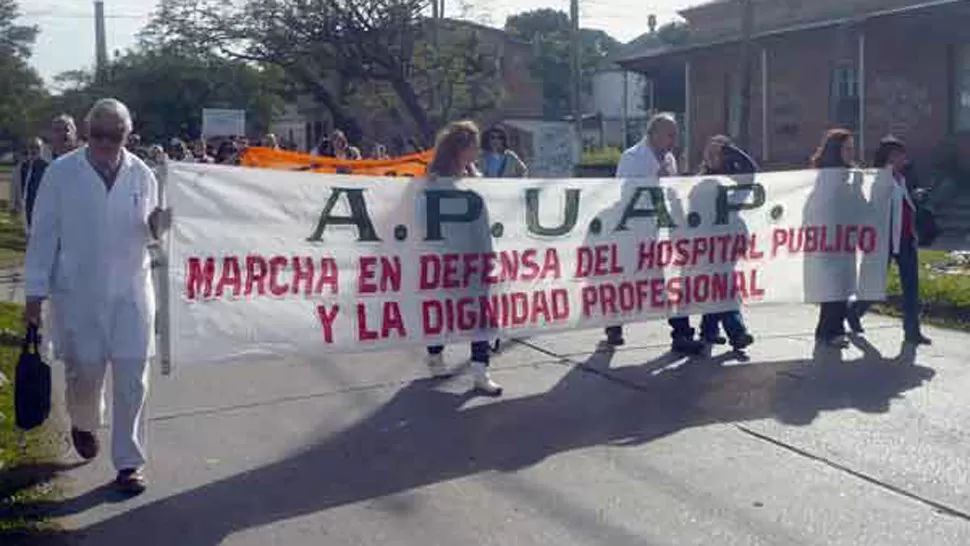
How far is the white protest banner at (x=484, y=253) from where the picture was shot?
6.83 meters

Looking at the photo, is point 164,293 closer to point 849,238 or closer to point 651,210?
point 651,210

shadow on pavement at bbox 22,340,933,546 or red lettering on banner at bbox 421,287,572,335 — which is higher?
red lettering on banner at bbox 421,287,572,335

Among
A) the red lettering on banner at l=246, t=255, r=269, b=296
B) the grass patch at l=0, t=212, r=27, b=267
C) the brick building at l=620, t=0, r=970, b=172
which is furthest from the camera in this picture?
the brick building at l=620, t=0, r=970, b=172

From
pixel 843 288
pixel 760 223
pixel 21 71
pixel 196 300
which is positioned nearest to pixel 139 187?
pixel 196 300

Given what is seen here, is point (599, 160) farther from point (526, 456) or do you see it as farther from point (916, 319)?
point (526, 456)

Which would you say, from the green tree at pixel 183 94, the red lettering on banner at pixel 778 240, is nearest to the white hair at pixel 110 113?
the red lettering on banner at pixel 778 240

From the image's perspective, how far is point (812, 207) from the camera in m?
9.98

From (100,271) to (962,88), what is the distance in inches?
1037

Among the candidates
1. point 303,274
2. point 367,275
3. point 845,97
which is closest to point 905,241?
point 367,275

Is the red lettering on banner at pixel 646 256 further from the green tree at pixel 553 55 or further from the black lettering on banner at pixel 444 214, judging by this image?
the green tree at pixel 553 55

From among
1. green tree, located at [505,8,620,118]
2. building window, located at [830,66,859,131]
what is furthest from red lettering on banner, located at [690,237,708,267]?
green tree, located at [505,8,620,118]

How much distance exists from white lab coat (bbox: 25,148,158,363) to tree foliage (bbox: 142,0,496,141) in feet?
89.5

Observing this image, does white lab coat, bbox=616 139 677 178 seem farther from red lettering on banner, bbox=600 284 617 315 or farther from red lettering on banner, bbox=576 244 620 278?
red lettering on banner, bbox=600 284 617 315

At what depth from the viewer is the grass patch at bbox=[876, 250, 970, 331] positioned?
11.3 m
